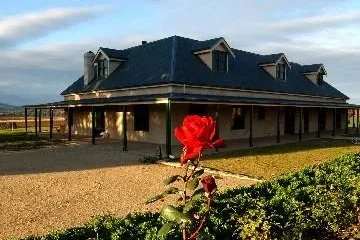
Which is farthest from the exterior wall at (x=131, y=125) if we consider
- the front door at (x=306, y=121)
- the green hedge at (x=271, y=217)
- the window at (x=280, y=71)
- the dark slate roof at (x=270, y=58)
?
the front door at (x=306, y=121)

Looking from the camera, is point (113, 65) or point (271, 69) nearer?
point (113, 65)

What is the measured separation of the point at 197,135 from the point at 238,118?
2581cm

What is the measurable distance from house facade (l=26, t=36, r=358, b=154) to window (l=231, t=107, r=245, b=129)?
68mm

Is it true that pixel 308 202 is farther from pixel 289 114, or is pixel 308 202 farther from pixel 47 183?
pixel 289 114

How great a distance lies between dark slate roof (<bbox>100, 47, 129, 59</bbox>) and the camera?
96.0 feet

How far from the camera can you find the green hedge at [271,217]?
5000mm

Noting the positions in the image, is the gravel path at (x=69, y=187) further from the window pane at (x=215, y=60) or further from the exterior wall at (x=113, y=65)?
the exterior wall at (x=113, y=65)

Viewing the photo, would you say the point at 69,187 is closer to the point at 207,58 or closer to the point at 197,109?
the point at 197,109

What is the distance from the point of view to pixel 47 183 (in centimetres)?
1268

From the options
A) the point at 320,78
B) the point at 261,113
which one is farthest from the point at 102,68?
the point at 320,78

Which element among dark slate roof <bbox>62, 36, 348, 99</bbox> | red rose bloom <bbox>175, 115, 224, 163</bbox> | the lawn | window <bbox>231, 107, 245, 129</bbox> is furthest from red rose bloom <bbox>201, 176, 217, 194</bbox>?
window <bbox>231, 107, 245, 129</bbox>

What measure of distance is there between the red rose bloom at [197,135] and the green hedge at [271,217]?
5.67 ft

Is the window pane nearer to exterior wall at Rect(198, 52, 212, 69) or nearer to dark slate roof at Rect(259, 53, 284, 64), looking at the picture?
exterior wall at Rect(198, 52, 212, 69)

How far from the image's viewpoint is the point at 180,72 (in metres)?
24.2
